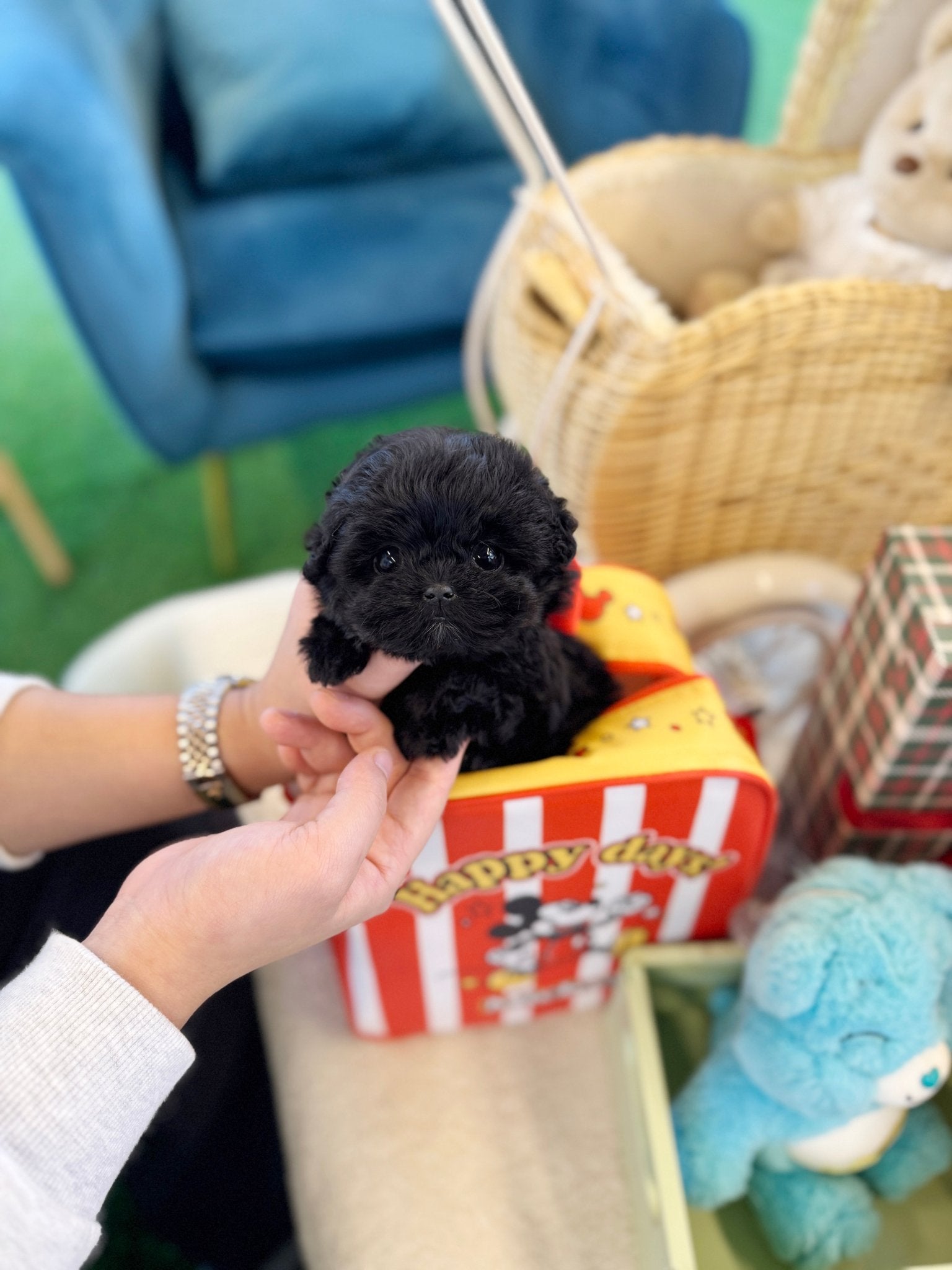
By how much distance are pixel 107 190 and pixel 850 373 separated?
3.17ft

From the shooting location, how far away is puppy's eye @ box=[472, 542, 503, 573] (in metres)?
0.44

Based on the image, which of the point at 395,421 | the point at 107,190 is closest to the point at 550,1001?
the point at 107,190

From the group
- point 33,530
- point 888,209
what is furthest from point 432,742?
point 33,530

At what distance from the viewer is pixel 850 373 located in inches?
32.8

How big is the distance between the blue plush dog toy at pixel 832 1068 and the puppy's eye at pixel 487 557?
0.32m

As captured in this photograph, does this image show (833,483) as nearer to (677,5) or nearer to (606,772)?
(606,772)

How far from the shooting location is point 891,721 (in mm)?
648

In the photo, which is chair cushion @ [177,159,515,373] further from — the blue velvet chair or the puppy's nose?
the puppy's nose

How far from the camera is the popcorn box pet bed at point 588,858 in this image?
1.80 ft

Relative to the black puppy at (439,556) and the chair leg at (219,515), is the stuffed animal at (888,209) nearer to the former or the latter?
the black puppy at (439,556)

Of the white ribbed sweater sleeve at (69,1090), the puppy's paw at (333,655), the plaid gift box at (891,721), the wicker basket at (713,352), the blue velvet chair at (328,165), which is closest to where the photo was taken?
the white ribbed sweater sleeve at (69,1090)

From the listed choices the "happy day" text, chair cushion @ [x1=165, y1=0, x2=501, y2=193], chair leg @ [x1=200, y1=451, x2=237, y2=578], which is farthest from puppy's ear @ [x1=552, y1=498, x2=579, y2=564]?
chair cushion @ [x1=165, y1=0, x2=501, y2=193]

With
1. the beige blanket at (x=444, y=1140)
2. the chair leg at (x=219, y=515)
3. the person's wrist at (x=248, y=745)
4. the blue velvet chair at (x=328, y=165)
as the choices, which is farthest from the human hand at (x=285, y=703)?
the chair leg at (x=219, y=515)

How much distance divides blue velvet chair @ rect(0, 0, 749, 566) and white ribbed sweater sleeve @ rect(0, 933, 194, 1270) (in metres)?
1.03
